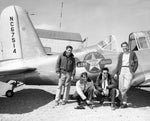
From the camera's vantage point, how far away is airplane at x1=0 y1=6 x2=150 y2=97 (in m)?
6.86

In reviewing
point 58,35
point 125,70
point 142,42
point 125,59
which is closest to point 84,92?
point 125,70

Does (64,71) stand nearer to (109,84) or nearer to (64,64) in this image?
(64,64)

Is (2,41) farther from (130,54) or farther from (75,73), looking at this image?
(130,54)

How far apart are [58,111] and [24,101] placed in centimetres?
176

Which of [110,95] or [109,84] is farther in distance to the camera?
[109,84]

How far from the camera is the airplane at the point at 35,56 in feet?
22.5

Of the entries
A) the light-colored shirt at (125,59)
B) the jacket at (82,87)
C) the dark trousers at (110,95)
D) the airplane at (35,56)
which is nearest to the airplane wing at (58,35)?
the airplane at (35,56)

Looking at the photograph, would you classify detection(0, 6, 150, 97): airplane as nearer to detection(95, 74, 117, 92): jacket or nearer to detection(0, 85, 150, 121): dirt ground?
detection(0, 85, 150, 121): dirt ground

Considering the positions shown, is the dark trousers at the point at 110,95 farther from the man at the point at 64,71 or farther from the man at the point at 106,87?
the man at the point at 64,71

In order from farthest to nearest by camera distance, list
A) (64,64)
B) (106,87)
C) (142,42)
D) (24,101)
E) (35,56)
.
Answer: (35,56), (142,42), (24,101), (64,64), (106,87)

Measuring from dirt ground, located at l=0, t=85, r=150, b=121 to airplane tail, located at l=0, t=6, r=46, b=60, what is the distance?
1.69 m

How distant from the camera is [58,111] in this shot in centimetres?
559

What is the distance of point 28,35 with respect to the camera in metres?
7.75

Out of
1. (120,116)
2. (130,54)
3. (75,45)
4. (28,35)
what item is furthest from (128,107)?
(75,45)
